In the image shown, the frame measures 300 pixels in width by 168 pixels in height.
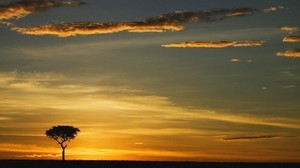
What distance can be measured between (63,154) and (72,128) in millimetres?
6274

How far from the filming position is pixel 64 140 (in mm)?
149250

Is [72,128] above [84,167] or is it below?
above

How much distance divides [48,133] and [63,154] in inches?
233

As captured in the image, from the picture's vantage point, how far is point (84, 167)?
461 ft

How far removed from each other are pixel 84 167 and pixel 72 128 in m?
11.9

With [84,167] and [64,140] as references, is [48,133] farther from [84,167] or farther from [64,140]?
[84,167]

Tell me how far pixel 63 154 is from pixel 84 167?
9860 mm

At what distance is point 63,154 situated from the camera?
148500mm

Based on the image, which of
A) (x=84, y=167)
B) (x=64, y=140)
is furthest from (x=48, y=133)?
(x=84, y=167)

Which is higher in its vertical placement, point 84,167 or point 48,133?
point 48,133

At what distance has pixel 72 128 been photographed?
14875 cm

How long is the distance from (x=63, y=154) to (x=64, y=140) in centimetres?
323

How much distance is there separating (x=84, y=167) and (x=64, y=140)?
11.4 meters
